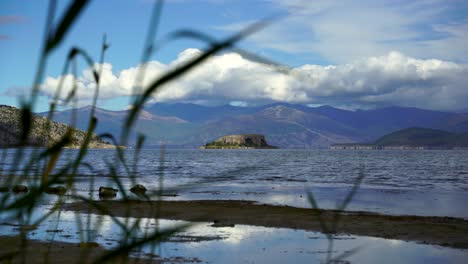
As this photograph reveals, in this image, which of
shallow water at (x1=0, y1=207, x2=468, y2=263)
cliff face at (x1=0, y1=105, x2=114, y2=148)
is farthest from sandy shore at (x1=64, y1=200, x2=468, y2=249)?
cliff face at (x1=0, y1=105, x2=114, y2=148)

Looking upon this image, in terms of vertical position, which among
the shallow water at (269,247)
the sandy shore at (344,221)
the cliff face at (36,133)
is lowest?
the sandy shore at (344,221)

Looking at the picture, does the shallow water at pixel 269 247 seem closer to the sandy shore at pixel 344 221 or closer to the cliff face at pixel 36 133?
the sandy shore at pixel 344 221

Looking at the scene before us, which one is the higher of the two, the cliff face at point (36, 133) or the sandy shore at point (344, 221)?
the cliff face at point (36, 133)

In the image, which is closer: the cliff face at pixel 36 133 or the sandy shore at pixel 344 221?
the cliff face at pixel 36 133

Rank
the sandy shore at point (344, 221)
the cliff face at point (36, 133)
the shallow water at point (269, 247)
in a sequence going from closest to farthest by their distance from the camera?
the cliff face at point (36, 133), the shallow water at point (269, 247), the sandy shore at point (344, 221)

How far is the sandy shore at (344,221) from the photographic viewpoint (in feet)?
57.2

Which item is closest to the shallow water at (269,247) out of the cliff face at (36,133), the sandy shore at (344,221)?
the sandy shore at (344,221)

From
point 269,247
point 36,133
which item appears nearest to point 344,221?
point 269,247

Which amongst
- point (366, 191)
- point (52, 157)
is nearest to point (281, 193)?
point (366, 191)

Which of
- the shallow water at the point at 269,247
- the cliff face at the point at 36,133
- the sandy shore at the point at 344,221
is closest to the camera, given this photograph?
the cliff face at the point at 36,133

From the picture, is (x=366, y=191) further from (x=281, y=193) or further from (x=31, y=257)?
(x=31, y=257)

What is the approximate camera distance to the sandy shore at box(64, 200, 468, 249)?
57.2 ft

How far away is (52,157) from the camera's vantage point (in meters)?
1.42

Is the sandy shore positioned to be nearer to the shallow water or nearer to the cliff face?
the shallow water
